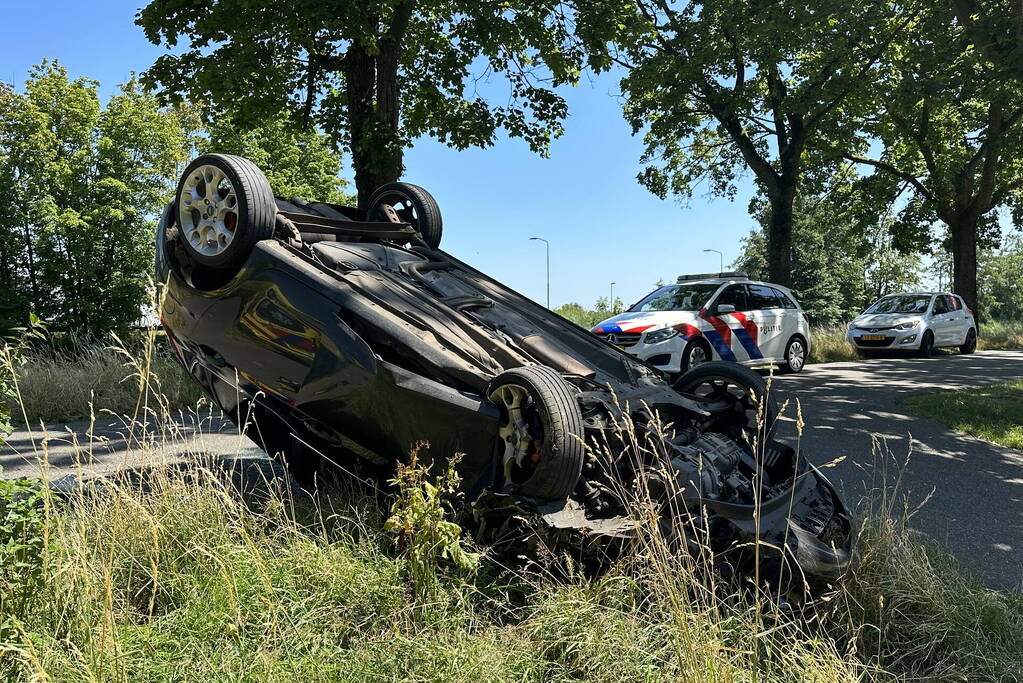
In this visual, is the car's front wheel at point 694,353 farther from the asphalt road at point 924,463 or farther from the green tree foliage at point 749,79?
the green tree foliage at point 749,79

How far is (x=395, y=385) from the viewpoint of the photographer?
3674 mm

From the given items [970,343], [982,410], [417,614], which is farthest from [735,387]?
[970,343]

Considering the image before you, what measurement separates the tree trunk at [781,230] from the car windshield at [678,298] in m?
7.94

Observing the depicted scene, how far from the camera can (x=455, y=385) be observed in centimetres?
372

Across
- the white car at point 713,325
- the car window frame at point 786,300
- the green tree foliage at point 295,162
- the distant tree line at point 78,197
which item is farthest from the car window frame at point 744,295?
the green tree foliage at point 295,162

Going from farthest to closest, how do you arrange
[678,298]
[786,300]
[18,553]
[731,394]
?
[786,300]
[678,298]
[731,394]
[18,553]

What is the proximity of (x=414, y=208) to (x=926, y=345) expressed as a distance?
18.5m

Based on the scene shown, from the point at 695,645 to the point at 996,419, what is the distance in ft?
26.8

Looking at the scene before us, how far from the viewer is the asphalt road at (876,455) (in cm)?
445

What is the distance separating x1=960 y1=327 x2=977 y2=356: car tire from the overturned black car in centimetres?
2031

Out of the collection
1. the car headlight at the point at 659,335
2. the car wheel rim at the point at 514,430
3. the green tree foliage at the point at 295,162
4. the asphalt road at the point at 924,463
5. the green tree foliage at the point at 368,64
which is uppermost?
the green tree foliage at the point at 295,162

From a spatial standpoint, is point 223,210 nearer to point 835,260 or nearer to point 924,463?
point 924,463

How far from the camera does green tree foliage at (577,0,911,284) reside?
45.3ft

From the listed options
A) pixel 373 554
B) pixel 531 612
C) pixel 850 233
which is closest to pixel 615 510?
pixel 531 612
